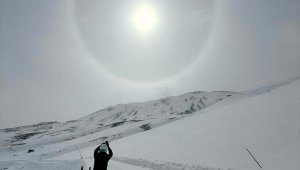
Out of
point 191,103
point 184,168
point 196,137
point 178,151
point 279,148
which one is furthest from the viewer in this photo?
point 191,103

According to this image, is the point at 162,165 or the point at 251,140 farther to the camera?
the point at 251,140

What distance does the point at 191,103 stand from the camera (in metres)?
187

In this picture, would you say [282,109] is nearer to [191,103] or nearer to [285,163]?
[285,163]

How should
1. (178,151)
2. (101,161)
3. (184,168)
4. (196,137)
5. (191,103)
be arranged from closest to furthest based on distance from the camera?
1. (101,161)
2. (184,168)
3. (178,151)
4. (196,137)
5. (191,103)

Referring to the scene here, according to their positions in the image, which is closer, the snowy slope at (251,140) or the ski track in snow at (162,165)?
the snowy slope at (251,140)

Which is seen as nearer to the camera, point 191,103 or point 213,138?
point 213,138

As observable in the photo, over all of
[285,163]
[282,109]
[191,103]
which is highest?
[191,103]

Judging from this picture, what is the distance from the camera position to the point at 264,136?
25703 mm

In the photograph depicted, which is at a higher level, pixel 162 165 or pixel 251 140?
pixel 251 140

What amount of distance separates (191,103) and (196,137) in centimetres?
15308

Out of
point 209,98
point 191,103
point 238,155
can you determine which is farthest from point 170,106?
point 238,155

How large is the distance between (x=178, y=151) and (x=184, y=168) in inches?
317

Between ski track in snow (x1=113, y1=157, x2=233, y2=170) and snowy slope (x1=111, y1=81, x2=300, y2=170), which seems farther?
ski track in snow (x1=113, y1=157, x2=233, y2=170)

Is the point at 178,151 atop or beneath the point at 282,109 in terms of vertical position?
beneath
